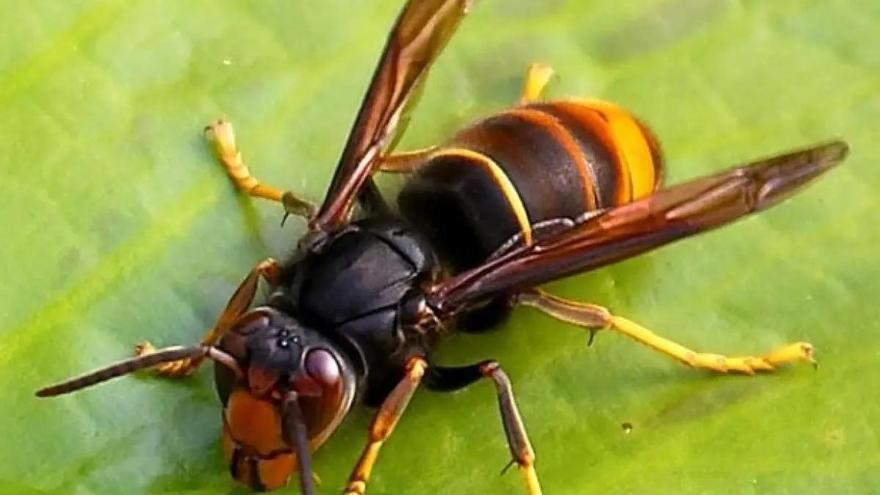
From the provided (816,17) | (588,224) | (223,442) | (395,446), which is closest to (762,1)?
(816,17)

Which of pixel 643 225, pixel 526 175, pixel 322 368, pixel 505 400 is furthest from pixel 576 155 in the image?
pixel 322 368

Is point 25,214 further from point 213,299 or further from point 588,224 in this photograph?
point 588,224

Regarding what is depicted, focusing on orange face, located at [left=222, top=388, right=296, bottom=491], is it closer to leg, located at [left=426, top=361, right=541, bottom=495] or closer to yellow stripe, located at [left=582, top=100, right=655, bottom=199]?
leg, located at [left=426, top=361, right=541, bottom=495]

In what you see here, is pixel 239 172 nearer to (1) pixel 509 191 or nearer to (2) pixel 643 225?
(1) pixel 509 191

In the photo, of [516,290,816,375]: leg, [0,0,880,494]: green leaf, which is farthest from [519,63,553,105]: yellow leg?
[516,290,816,375]: leg

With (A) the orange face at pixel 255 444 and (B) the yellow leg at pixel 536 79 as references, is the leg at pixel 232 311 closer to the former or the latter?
(A) the orange face at pixel 255 444
